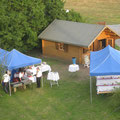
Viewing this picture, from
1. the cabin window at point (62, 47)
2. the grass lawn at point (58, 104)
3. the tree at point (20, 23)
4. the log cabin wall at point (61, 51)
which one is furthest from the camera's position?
the cabin window at point (62, 47)

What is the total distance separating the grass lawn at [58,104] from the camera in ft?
46.0

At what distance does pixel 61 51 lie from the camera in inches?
939

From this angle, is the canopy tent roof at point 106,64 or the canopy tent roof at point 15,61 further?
the canopy tent roof at point 15,61

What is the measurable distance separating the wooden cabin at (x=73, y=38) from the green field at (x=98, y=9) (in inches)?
799

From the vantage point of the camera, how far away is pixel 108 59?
15562 millimetres

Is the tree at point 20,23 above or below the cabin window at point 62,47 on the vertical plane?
above

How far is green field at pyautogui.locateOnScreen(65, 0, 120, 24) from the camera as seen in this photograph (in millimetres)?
46525

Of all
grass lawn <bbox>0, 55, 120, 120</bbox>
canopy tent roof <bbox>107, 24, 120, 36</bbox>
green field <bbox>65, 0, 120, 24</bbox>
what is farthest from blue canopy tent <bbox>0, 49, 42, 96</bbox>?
green field <bbox>65, 0, 120, 24</bbox>

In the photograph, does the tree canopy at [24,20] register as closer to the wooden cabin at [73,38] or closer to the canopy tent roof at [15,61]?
the wooden cabin at [73,38]

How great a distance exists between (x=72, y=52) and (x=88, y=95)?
281 inches

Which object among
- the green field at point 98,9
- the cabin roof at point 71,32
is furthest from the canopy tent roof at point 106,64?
the green field at point 98,9

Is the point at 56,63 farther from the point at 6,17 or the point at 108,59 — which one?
the point at 108,59

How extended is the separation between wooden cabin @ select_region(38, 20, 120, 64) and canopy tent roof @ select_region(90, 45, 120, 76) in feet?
16.7

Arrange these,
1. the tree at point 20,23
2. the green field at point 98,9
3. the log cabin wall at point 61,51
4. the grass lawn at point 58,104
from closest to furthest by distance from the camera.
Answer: the grass lawn at point 58,104 → the tree at point 20,23 → the log cabin wall at point 61,51 → the green field at point 98,9
